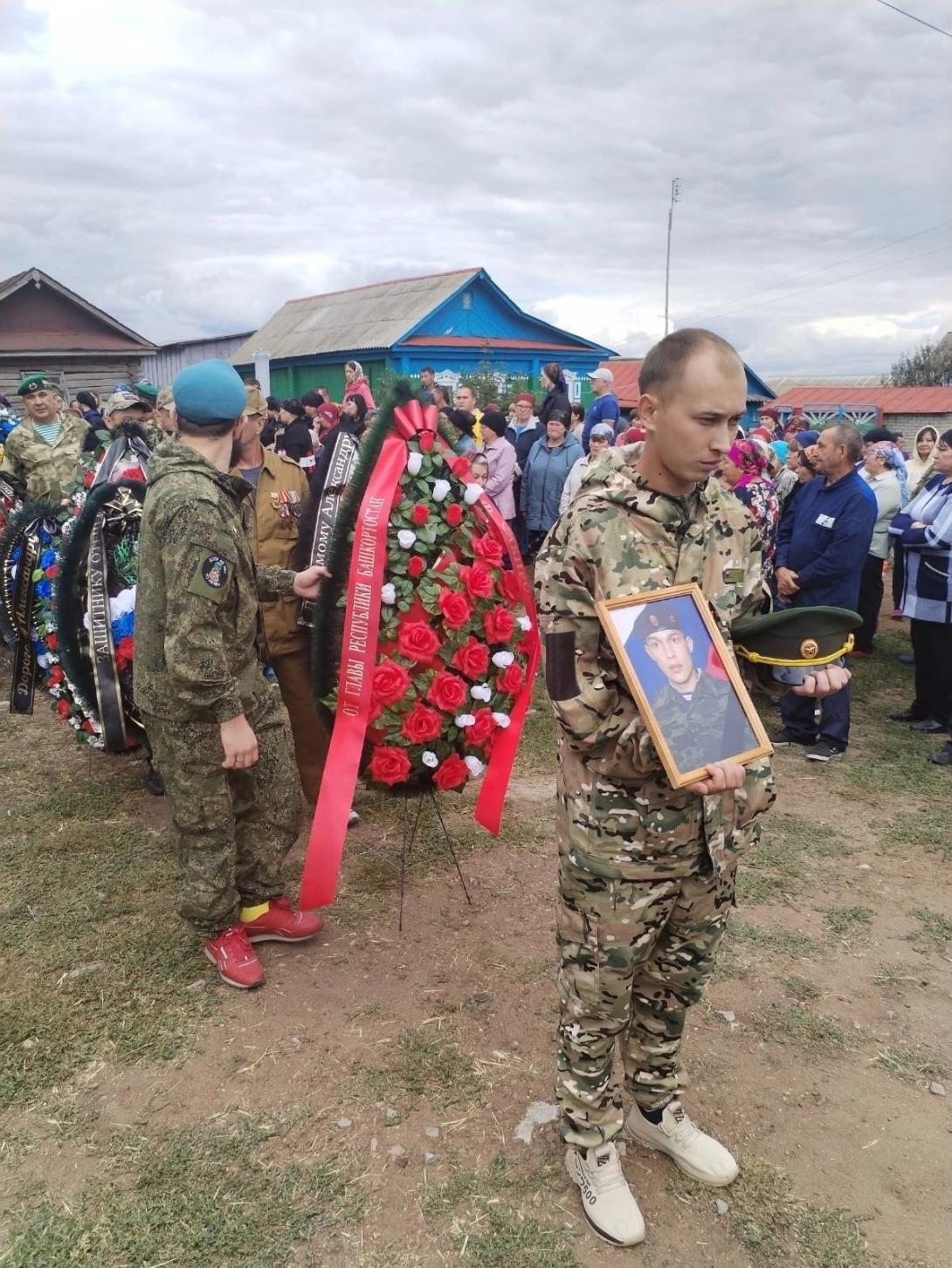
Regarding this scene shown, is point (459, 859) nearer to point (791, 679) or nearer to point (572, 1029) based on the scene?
point (572, 1029)

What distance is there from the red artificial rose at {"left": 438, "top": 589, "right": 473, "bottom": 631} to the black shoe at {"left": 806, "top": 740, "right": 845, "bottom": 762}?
3759 millimetres

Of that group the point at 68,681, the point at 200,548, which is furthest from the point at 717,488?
the point at 68,681

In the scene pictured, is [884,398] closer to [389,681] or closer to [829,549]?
[829,549]

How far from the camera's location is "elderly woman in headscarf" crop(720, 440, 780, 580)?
6582 mm

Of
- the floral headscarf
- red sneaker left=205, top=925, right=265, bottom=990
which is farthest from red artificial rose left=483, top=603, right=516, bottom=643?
the floral headscarf

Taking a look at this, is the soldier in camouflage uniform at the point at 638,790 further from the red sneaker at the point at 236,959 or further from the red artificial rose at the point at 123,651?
the red artificial rose at the point at 123,651

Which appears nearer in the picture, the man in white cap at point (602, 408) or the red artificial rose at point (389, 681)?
the red artificial rose at point (389, 681)

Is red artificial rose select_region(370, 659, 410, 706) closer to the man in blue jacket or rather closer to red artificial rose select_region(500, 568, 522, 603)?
red artificial rose select_region(500, 568, 522, 603)

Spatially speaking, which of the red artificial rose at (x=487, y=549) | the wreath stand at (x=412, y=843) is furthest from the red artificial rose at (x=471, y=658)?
the wreath stand at (x=412, y=843)

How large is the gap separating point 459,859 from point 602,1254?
2.29 metres

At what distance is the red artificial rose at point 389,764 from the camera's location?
3359mm

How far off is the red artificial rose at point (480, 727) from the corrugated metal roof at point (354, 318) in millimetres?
21086

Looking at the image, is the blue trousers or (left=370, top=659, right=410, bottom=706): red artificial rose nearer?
(left=370, top=659, right=410, bottom=706): red artificial rose

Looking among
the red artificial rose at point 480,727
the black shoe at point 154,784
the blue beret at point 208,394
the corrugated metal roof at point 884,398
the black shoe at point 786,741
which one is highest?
the corrugated metal roof at point 884,398
